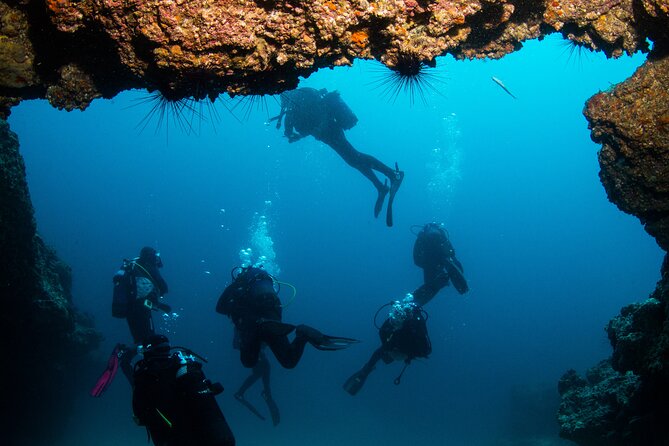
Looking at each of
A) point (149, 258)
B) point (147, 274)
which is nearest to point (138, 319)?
point (147, 274)

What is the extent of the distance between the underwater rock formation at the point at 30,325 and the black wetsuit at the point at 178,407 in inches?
187

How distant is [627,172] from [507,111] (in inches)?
4950

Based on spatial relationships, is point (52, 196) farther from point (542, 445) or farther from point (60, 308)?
point (542, 445)

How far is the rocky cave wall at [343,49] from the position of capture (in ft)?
8.25

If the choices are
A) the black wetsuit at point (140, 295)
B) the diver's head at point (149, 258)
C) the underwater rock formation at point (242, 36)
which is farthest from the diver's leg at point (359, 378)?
the underwater rock formation at point (242, 36)

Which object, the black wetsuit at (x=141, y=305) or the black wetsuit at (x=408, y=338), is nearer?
the black wetsuit at (x=408, y=338)

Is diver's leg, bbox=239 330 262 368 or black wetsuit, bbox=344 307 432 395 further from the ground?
black wetsuit, bbox=344 307 432 395

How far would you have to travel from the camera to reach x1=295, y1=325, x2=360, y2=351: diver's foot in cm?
529

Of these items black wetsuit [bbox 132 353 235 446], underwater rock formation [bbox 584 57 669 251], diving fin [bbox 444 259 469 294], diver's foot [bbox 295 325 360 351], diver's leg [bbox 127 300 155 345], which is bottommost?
black wetsuit [bbox 132 353 235 446]

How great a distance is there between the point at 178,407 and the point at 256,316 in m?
2.45

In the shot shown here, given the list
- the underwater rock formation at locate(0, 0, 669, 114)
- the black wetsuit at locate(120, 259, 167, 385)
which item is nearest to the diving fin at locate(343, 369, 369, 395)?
the black wetsuit at locate(120, 259, 167, 385)

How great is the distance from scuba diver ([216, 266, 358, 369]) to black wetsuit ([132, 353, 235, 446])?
1.45 meters

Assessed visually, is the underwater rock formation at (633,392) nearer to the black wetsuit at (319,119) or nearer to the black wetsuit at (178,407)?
the black wetsuit at (178,407)

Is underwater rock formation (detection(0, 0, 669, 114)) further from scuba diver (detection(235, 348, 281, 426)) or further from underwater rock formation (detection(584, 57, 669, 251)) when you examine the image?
scuba diver (detection(235, 348, 281, 426))
